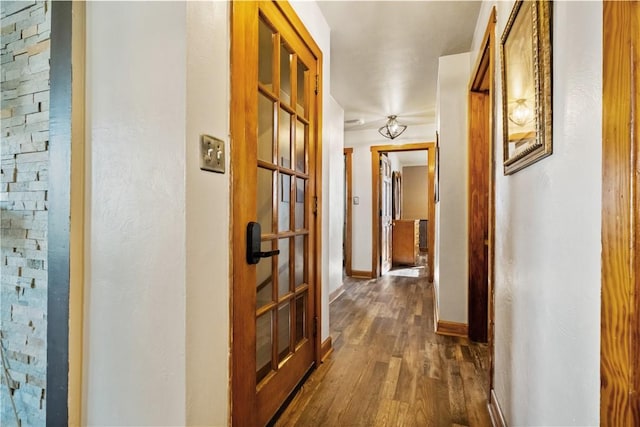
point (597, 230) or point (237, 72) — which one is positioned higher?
point (237, 72)

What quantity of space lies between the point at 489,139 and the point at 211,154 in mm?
1821

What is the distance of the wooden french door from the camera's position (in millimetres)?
1194

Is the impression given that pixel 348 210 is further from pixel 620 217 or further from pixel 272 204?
pixel 620 217

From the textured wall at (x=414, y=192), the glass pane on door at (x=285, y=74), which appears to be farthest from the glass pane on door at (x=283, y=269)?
the textured wall at (x=414, y=192)

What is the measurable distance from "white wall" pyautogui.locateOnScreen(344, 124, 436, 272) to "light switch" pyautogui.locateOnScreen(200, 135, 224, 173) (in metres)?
3.98

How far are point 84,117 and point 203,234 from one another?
64 cm

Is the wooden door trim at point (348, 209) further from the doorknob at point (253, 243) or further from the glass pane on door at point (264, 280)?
the doorknob at point (253, 243)

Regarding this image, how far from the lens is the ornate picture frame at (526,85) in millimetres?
904

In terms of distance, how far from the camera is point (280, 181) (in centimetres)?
162

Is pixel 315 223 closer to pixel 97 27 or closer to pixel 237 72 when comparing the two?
pixel 237 72

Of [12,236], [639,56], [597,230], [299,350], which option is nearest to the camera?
[639,56]

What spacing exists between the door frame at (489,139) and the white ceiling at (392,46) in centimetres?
39

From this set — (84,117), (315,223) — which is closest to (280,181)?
(315,223)

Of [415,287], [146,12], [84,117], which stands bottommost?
[415,287]
